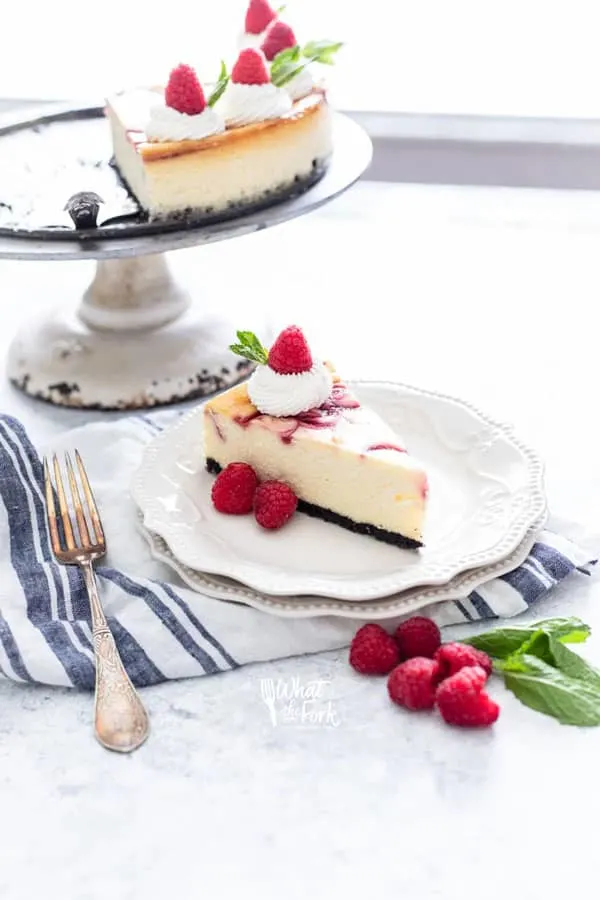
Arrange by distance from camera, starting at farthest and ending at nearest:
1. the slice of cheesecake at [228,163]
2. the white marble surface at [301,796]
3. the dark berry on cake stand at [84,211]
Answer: the slice of cheesecake at [228,163] → the dark berry on cake stand at [84,211] → the white marble surface at [301,796]

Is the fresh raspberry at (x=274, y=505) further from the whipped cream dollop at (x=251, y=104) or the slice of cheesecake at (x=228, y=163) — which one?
the whipped cream dollop at (x=251, y=104)

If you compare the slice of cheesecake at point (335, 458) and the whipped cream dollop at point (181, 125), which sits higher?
the whipped cream dollop at point (181, 125)

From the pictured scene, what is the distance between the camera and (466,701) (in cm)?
106

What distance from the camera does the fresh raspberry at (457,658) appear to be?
1.10 meters

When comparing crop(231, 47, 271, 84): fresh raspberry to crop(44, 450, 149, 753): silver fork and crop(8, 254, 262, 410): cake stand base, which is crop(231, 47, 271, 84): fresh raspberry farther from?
crop(44, 450, 149, 753): silver fork

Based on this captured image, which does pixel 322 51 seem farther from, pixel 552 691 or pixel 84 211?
pixel 552 691

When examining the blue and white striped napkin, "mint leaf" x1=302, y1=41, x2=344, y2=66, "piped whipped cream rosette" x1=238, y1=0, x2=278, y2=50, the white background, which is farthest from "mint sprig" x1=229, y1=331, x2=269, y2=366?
the white background

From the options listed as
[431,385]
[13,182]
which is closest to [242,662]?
[431,385]

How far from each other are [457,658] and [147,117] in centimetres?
100

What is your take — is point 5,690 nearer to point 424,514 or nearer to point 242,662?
Result: point 242,662

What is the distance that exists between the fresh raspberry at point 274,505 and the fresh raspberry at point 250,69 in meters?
0.65

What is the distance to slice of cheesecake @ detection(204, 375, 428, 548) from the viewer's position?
1279mm

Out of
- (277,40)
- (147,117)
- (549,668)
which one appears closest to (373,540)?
(549,668)

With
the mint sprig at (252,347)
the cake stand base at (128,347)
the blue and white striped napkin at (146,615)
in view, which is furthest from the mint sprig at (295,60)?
the blue and white striped napkin at (146,615)
